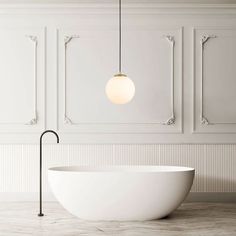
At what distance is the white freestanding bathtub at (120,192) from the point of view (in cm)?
378

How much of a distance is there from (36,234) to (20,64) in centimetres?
202

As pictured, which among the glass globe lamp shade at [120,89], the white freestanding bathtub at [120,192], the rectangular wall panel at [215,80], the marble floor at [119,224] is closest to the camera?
the marble floor at [119,224]

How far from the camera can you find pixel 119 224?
378cm

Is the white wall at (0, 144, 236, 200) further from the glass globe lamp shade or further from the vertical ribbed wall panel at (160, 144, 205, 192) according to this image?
the glass globe lamp shade

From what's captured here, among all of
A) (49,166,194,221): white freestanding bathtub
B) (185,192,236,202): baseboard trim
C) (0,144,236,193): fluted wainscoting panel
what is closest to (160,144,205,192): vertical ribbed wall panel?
(0,144,236,193): fluted wainscoting panel

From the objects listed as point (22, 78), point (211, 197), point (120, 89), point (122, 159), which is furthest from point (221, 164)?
point (22, 78)

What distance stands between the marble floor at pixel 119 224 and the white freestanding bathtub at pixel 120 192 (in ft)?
0.26

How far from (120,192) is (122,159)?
3.89 ft

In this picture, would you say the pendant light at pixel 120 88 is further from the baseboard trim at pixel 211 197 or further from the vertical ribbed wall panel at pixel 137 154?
the baseboard trim at pixel 211 197

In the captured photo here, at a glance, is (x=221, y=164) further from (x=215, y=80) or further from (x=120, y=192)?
(x=120, y=192)

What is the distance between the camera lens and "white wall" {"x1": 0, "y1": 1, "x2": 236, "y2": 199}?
4.94 metres

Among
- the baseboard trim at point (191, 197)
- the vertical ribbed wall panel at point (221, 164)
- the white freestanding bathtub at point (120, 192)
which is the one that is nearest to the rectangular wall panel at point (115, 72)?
the vertical ribbed wall panel at point (221, 164)

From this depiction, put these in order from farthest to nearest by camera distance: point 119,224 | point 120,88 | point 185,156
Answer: point 185,156, point 120,88, point 119,224

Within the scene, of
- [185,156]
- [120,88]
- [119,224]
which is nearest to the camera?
[119,224]
